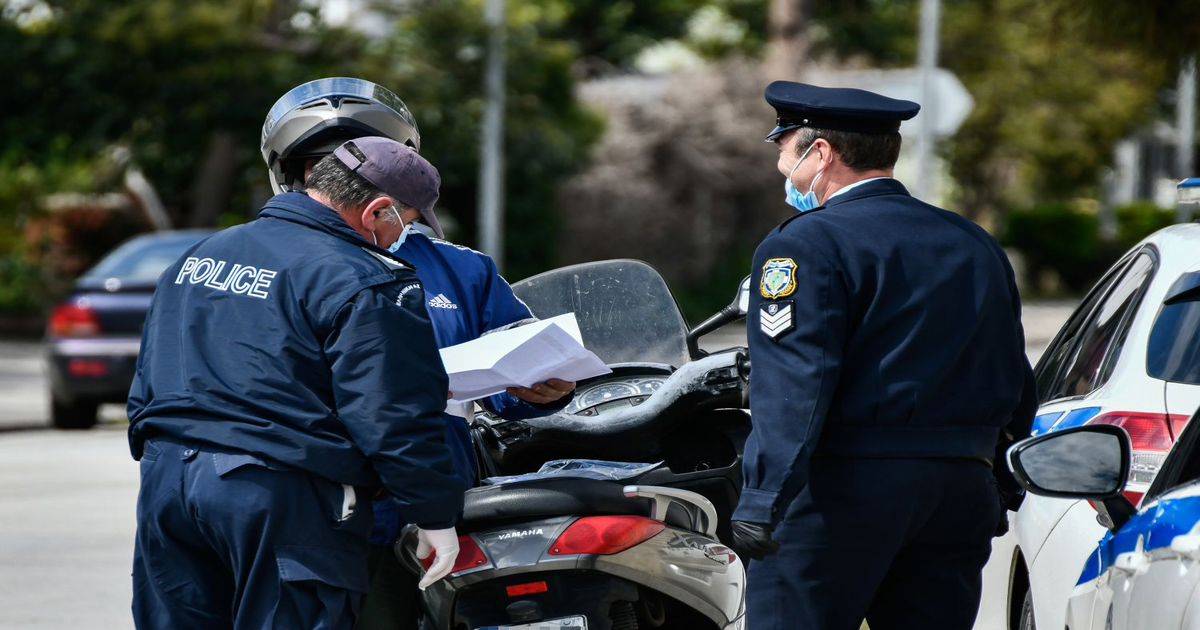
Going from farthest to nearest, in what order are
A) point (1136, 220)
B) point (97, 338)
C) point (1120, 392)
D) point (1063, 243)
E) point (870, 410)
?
point (1136, 220)
point (1063, 243)
point (97, 338)
point (1120, 392)
point (870, 410)

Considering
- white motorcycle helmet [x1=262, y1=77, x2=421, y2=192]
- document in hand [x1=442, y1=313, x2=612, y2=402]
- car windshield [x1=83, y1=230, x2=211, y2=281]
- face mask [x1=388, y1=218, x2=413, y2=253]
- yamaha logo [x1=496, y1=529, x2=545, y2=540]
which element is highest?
white motorcycle helmet [x1=262, y1=77, x2=421, y2=192]

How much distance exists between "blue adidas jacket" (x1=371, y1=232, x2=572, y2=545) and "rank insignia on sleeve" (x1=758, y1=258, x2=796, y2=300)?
0.82 m

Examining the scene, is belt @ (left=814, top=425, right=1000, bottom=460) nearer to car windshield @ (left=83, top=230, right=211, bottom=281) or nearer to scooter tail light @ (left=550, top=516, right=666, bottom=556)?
scooter tail light @ (left=550, top=516, right=666, bottom=556)

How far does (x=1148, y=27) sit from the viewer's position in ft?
28.0

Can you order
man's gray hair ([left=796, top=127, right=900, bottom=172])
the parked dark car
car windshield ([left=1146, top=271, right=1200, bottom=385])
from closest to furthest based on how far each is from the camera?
man's gray hair ([left=796, top=127, right=900, bottom=172]) < car windshield ([left=1146, top=271, right=1200, bottom=385]) < the parked dark car

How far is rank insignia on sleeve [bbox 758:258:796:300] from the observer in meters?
3.03

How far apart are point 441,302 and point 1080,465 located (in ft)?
4.95

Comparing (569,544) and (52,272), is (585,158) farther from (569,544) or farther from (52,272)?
(569,544)

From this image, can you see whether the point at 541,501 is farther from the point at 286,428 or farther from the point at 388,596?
the point at 286,428

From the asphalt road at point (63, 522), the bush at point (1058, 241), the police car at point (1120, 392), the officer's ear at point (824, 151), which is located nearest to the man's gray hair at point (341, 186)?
the officer's ear at point (824, 151)

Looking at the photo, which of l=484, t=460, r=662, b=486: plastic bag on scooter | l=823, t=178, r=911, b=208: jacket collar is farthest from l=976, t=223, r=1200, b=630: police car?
l=484, t=460, r=662, b=486: plastic bag on scooter

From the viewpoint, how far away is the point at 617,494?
3.42m

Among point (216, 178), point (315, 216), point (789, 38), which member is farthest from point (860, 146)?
point (789, 38)

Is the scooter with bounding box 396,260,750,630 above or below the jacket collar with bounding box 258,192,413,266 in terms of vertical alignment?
below
